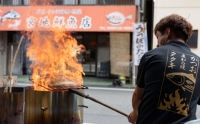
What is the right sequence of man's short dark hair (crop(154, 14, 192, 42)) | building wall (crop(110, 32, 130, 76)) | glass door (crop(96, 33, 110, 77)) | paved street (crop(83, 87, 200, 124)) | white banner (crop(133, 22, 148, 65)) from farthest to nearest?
glass door (crop(96, 33, 110, 77))
building wall (crop(110, 32, 130, 76))
white banner (crop(133, 22, 148, 65))
paved street (crop(83, 87, 200, 124))
man's short dark hair (crop(154, 14, 192, 42))

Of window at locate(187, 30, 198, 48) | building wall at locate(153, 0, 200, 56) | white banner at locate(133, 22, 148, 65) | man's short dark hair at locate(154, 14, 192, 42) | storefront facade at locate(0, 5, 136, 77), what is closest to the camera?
man's short dark hair at locate(154, 14, 192, 42)

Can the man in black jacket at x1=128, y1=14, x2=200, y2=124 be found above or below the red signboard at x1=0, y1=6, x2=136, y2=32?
below

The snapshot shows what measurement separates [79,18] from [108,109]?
8.31 m

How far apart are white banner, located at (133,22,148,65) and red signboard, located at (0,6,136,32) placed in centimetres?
60

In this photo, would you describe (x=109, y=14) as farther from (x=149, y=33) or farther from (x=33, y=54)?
(x=33, y=54)

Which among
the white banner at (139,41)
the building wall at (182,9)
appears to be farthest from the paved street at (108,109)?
the building wall at (182,9)

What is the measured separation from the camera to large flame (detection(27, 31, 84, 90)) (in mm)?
5018

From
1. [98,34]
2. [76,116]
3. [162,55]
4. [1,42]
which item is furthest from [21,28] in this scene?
[162,55]

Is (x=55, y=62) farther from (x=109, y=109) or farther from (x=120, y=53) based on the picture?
(x=120, y=53)

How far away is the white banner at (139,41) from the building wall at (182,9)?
1.54 m

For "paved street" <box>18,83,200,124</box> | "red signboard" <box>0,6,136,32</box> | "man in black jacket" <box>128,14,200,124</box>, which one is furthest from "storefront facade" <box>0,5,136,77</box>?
"man in black jacket" <box>128,14,200,124</box>

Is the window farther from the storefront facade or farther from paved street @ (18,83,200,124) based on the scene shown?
paved street @ (18,83,200,124)

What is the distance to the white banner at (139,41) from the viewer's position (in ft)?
51.5

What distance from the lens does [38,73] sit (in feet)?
17.2
